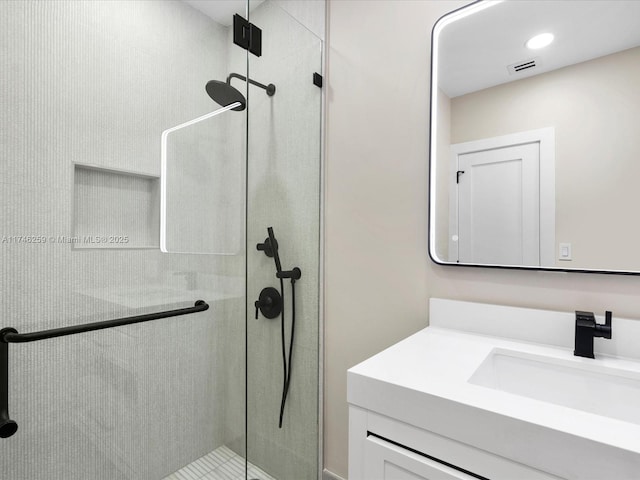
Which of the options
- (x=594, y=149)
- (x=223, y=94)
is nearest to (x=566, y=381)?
(x=594, y=149)

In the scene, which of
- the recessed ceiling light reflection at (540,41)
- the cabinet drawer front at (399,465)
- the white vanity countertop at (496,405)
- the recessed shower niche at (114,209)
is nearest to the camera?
the white vanity countertop at (496,405)

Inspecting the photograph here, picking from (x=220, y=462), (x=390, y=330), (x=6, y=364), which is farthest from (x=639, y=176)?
(x=6, y=364)

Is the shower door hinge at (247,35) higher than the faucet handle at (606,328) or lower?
higher

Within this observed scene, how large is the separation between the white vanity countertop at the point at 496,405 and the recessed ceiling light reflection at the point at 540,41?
83cm

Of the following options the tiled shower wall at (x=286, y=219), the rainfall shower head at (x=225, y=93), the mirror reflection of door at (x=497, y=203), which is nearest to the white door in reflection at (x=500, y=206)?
the mirror reflection of door at (x=497, y=203)

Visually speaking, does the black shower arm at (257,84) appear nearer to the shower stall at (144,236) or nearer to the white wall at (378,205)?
the shower stall at (144,236)

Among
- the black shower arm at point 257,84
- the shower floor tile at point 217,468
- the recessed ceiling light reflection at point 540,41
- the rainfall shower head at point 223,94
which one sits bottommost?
the shower floor tile at point 217,468

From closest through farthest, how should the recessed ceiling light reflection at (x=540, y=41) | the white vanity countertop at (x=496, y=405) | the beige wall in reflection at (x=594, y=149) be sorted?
the white vanity countertop at (x=496, y=405)
the beige wall in reflection at (x=594, y=149)
the recessed ceiling light reflection at (x=540, y=41)

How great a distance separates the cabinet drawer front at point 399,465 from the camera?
0.67 metres

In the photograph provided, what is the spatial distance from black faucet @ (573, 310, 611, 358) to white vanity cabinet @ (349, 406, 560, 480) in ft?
1.54

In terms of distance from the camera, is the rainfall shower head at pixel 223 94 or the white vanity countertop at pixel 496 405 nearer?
the white vanity countertop at pixel 496 405

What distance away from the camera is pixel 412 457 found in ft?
2.32

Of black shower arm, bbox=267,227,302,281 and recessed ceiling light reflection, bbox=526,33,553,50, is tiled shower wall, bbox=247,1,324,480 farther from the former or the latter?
recessed ceiling light reflection, bbox=526,33,553,50

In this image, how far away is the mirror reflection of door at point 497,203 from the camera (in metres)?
1.07
